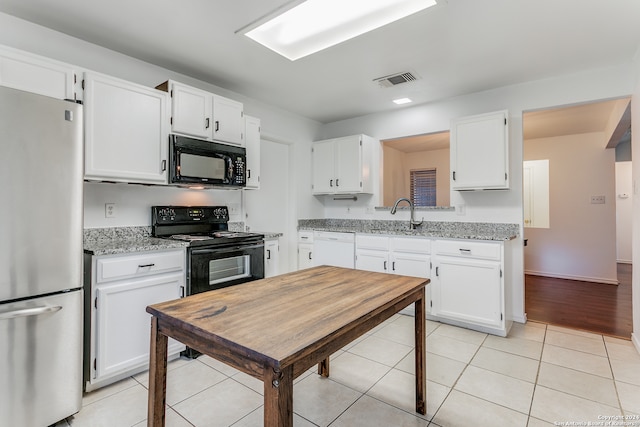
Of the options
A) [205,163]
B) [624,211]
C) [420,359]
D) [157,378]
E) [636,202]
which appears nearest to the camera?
[157,378]

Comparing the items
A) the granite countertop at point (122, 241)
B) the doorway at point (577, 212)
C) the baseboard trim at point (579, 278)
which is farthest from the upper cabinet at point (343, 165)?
the baseboard trim at point (579, 278)

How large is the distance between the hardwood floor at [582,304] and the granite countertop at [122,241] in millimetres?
3628

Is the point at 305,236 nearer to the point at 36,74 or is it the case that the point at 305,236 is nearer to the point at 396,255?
the point at 396,255

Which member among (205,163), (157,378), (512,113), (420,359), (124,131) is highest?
(512,113)

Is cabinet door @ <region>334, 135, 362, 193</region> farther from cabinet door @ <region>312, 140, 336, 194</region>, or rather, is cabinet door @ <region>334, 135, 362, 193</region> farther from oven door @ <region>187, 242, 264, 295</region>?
oven door @ <region>187, 242, 264, 295</region>

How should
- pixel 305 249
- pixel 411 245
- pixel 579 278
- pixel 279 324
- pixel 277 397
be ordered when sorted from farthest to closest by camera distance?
pixel 579 278
pixel 305 249
pixel 411 245
pixel 279 324
pixel 277 397

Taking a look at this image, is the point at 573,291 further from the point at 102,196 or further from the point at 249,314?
the point at 102,196

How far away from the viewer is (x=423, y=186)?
7055 mm

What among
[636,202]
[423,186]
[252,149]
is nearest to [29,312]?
[252,149]

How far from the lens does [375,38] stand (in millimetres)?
2367

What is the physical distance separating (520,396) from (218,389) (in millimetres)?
1879

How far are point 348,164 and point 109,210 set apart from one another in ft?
8.76

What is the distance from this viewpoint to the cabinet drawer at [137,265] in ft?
Result: 6.60

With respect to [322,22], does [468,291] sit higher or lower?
lower
